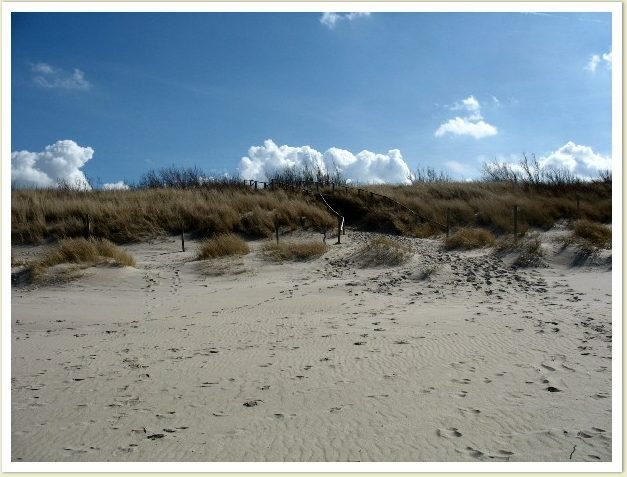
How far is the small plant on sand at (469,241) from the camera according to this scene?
15430 mm

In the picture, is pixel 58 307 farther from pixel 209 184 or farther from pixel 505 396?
pixel 209 184

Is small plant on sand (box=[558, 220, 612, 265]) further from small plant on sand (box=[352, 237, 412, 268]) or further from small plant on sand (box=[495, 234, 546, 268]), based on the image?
small plant on sand (box=[352, 237, 412, 268])

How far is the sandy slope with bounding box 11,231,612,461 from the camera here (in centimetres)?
379

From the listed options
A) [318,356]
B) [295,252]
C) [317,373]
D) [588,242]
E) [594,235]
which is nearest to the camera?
[317,373]

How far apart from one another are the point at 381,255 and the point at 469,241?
383 centimetres

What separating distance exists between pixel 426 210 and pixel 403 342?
1756 cm

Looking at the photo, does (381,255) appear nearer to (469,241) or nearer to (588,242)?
(469,241)

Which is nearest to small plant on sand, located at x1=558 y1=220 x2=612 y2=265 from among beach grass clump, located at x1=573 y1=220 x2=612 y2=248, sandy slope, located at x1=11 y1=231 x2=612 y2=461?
beach grass clump, located at x1=573 y1=220 x2=612 y2=248

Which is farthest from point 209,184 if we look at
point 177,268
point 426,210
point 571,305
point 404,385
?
point 404,385

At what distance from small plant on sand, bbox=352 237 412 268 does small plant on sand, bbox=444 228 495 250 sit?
2.66m

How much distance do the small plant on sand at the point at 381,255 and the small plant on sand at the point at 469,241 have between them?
2663 mm

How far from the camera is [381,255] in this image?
13367mm

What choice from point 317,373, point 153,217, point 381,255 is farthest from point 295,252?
point 317,373

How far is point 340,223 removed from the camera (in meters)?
18.4
